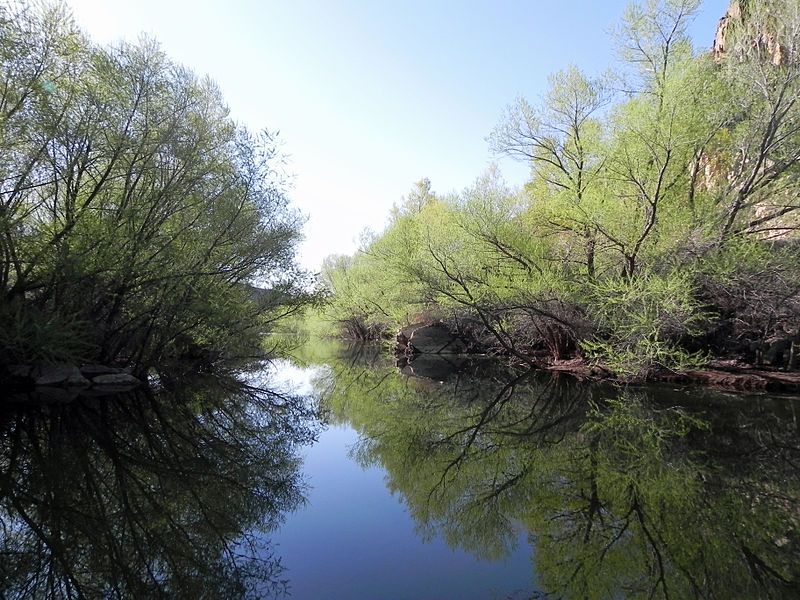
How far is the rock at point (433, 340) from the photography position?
30.2m

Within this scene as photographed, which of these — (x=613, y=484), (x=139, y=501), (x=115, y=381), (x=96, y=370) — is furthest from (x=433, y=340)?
(x=139, y=501)

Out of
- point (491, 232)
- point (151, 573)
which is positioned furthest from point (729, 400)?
point (151, 573)

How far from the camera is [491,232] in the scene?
52.2 feet

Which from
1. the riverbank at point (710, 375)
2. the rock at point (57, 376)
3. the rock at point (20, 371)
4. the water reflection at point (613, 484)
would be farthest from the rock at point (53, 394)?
the riverbank at point (710, 375)

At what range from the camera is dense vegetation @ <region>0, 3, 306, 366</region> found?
30.7 ft

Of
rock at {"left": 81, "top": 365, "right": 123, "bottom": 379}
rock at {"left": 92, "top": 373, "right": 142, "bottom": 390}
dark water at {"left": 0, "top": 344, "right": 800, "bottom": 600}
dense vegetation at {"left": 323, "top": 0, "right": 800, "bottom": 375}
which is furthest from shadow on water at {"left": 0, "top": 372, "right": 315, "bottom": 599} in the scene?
dense vegetation at {"left": 323, "top": 0, "right": 800, "bottom": 375}

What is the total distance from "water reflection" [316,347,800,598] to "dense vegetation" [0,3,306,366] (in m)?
5.74

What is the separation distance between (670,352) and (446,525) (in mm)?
9645

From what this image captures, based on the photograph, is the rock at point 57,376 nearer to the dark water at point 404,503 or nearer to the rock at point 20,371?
the rock at point 20,371

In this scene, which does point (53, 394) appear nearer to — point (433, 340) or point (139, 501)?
point (139, 501)

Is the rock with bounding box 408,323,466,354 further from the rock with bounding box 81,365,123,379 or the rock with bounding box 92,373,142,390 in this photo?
the rock with bounding box 81,365,123,379

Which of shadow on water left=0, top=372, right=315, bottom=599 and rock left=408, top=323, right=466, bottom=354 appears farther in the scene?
rock left=408, top=323, right=466, bottom=354

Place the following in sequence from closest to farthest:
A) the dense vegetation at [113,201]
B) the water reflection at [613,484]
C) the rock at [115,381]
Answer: the water reflection at [613,484] → the dense vegetation at [113,201] → the rock at [115,381]

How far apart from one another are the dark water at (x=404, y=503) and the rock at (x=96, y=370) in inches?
98.7
